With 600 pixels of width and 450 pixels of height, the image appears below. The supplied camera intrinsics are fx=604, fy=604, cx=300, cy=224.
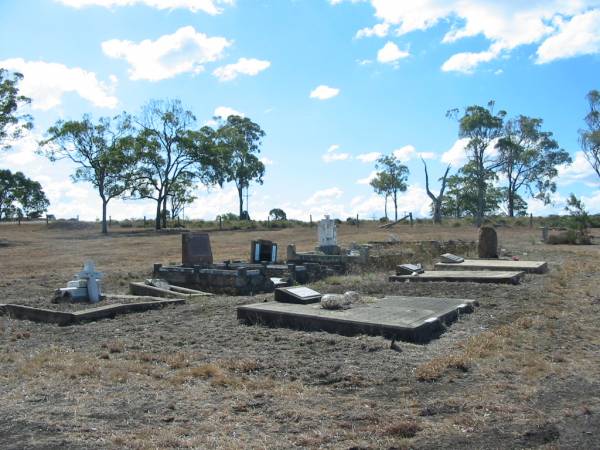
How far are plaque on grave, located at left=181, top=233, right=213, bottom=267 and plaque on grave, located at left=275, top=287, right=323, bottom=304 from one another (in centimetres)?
558

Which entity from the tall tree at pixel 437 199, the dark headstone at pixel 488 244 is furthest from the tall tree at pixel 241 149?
the dark headstone at pixel 488 244

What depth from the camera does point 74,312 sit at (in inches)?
329

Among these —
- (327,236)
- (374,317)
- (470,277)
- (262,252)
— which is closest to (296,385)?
(374,317)

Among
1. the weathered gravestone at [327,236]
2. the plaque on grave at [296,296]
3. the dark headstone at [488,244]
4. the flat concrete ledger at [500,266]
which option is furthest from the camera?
the dark headstone at [488,244]

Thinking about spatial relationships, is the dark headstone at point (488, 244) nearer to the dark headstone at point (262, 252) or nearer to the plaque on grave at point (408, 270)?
the plaque on grave at point (408, 270)

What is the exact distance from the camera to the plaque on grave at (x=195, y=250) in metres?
13.9

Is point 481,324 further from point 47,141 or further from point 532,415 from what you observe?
point 47,141

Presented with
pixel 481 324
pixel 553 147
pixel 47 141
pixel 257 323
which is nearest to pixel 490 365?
pixel 481 324

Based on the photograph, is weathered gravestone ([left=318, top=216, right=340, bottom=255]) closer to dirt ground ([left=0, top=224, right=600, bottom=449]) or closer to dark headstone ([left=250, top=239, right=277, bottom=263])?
dark headstone ([left=250, top=239, right=277, bottom=263])

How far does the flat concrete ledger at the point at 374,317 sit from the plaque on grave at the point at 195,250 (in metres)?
5.97

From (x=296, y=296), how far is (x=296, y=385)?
11.3 ft

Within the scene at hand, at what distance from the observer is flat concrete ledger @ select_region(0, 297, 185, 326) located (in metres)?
8.13

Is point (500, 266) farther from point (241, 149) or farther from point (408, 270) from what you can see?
point (241, 149)

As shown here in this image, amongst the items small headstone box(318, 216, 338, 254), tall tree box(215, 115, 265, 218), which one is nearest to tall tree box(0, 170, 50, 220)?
tall tree box(215, 115, 265, 218)
